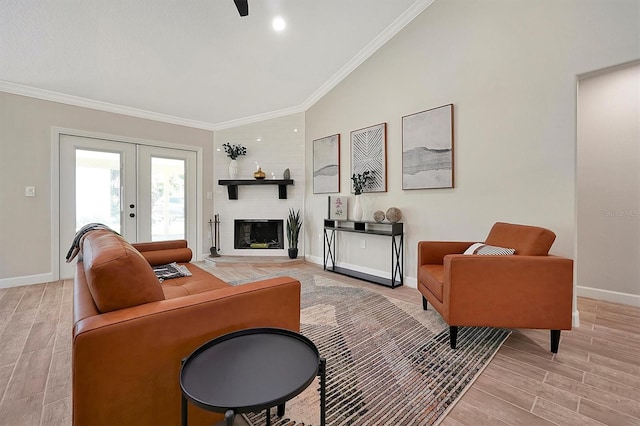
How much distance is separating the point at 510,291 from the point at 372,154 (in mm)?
2482

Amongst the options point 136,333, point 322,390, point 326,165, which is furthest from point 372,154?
point 136,333

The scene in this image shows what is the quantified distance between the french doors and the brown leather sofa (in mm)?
3495

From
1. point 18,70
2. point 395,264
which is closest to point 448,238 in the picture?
point 395,264

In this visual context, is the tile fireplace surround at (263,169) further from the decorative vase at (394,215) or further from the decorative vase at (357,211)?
the decorative vase at (394,215)

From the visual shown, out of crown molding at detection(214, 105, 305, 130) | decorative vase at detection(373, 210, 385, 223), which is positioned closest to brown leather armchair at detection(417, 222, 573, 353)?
decorative vase at detection(373, 210, 385, 223)

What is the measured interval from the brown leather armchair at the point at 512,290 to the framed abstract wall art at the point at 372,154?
1.96 meters

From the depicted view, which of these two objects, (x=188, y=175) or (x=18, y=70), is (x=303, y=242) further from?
(x=18, y=70)

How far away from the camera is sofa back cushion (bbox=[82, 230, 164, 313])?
98cm

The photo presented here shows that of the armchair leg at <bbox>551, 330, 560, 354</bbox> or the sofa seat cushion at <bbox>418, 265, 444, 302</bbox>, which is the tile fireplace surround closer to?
the sofa seat cushion at <bbox>418, 265, 444, 302</bbox>

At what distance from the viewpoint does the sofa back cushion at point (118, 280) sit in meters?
0.98

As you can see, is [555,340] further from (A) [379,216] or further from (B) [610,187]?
(B) [610,187]

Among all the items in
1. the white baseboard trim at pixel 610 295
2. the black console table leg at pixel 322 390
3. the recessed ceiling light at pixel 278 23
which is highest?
the recessed ceiling light at pixel 278 23

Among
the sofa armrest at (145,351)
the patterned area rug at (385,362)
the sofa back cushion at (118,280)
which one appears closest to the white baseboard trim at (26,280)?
the patterned area rug at (385,362)

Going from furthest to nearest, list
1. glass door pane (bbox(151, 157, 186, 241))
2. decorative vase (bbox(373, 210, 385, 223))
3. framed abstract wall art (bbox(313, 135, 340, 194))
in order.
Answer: glass door pane (bbox(151, 157, 186, 241)), framed abstract wall art (bbox(313, 135, 340, 194)), decorative vase (bbox(373, 210, 385, 223))
